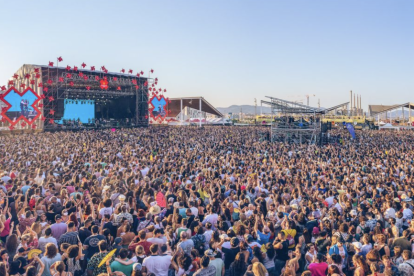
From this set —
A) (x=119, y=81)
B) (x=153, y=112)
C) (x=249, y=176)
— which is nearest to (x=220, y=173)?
(x=249, y=176)

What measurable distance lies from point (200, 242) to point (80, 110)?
3784 centimetres

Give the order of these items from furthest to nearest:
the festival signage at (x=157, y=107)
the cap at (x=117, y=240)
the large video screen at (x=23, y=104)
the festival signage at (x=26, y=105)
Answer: the festival signage at (x=157, y=107) < the large video screen at (x=23, y=104) < the festival signage at (x=26, y=105) < the cap at (x=117, y=240)

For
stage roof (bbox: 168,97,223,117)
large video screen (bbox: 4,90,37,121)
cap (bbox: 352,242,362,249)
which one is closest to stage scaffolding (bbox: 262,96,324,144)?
cap (bbox: 352,242,362,249)

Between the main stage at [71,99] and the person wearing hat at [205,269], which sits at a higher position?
the main stage at [71,99]

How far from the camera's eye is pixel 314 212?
647cm

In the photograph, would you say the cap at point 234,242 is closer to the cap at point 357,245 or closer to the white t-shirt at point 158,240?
the white t-shirt at point 158,240

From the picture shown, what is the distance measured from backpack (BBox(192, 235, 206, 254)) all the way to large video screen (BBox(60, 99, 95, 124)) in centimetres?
3583

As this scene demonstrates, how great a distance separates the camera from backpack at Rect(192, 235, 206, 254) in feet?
15.7

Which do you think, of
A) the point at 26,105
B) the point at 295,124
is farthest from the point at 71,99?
the point at 295,124

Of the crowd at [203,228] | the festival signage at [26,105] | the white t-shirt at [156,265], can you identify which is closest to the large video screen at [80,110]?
the festival signage at [26,105]

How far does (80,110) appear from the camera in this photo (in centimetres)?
3897

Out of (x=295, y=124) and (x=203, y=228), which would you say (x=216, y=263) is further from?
(x=295, y=124)

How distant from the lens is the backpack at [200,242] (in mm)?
4789

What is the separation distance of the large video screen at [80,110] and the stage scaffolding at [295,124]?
77.3ft
